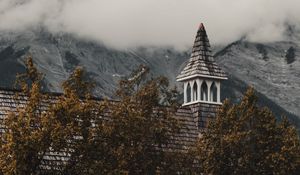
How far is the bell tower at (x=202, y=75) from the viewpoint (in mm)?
54312

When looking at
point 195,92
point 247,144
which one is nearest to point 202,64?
point 195,92

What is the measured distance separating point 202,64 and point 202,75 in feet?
2.66

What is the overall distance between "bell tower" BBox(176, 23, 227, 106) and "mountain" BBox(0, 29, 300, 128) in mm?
81307

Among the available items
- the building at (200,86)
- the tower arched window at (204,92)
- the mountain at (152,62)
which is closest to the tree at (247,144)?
the building at (200,86)

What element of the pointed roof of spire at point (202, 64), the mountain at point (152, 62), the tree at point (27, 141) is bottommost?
the tree at point (27, 141)

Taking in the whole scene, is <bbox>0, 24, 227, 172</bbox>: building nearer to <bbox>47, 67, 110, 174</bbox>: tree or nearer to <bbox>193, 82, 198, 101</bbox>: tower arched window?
<bbox>193, 82, 198, 101</bbox>: tower arched window

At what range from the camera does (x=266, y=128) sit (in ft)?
109

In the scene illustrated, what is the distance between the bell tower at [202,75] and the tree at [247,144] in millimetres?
19810

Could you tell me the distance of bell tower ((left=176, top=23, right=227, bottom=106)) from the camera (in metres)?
54.3

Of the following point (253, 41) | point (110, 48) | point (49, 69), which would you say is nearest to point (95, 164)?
point (49, 69)

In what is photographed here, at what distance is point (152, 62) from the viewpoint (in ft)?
535

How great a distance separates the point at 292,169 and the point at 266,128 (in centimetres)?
177

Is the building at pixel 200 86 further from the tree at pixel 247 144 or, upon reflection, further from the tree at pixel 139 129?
the tree at pixel 139 129

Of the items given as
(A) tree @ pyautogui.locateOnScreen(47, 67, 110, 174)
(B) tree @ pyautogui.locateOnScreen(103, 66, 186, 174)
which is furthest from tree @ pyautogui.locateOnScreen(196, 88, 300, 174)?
(A) tree @ pyautogui.locateOnScreen(47, 67, 110, 174)
